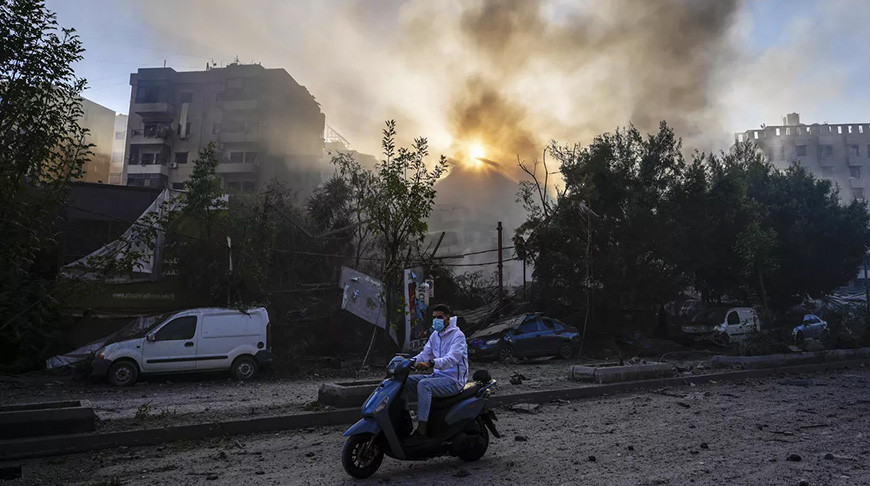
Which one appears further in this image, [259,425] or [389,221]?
[389,221]

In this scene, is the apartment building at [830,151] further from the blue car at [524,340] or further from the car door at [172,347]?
the car door at [172,347]

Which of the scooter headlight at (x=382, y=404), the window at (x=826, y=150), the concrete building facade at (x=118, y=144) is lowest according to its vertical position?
the scooter headlight at (x=382, y=404)

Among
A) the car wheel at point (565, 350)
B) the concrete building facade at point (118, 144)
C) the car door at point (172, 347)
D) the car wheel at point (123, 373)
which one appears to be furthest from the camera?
the concrete building facade at point (118, 144)

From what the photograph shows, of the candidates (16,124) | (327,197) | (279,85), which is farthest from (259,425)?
(279,85)

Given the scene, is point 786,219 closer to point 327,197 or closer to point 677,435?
point 327,197

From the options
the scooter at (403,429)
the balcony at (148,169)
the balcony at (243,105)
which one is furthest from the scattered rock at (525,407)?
the balcony at (148,169)

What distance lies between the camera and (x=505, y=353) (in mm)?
19469

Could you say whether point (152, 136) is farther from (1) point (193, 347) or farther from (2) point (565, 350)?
(2) point (565, 350)

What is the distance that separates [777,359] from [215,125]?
54162 mm

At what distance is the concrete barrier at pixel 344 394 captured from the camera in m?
8.76

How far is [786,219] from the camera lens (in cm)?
3023

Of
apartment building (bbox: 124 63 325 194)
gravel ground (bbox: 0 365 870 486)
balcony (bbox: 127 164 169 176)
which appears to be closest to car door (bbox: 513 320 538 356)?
gravel ground (bbox: 0 365 870 486)

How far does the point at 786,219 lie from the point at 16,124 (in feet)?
112

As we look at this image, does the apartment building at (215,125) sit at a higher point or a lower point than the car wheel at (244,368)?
higher
